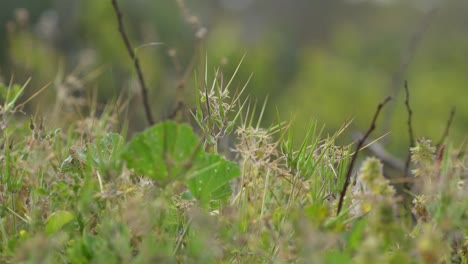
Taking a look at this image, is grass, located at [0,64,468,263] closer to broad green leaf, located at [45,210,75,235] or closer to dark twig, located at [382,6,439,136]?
broad green leaf, located at [45,210,75,235]

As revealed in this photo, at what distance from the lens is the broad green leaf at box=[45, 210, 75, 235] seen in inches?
51.8

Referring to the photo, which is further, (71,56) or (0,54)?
(0,54)

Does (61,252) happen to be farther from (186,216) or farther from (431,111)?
(431,111)

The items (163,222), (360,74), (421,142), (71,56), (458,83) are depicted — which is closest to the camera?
(163,222)

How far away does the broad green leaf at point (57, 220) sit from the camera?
132cm

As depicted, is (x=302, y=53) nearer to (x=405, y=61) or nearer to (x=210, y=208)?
(x=405, y=61)

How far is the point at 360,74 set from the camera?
25.4 meters

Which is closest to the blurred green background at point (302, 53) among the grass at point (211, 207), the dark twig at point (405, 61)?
the dark twig at point (405, 61)

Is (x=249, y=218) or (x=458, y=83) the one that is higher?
(x=249, y=218)

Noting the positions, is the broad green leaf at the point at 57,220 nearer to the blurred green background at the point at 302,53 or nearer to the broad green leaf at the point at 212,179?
the broad green leaf at the point at 212,179

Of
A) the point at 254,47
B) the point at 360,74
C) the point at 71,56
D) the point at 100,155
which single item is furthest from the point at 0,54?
the point at 100,155

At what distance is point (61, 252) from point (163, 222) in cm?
18

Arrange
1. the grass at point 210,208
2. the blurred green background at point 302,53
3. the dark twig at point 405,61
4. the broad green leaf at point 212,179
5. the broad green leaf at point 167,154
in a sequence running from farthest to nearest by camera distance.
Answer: the blurred green background at point 302,53, the dark twig at point 405,61, the broad green leaf at point 212,179, the broad green leaf at point 167,154, the grass at point 210,208

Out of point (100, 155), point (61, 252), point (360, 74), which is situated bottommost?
point (360, 74)
